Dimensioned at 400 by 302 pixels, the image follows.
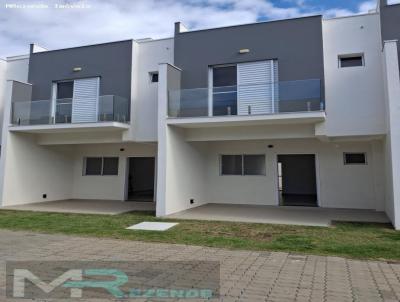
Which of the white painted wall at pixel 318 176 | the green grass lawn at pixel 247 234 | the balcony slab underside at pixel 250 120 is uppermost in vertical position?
the balcony slab underside at pixel 250 120

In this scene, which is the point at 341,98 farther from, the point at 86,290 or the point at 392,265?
the point at 86,290

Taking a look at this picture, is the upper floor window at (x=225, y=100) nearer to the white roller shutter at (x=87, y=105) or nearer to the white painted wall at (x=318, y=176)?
the white painted wall at (x=318, y=176)

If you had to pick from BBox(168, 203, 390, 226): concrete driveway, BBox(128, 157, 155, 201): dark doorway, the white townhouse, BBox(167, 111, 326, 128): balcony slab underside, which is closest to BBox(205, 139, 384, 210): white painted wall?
the white townhouse

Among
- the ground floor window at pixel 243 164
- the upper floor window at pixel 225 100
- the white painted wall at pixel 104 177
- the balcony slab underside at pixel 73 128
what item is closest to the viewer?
the upper floor window at pixel 225 100

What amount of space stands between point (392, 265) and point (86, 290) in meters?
4.93

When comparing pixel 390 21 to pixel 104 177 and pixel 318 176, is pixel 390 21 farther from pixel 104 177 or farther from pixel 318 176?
pixel 104 177

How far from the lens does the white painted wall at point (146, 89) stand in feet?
42.5

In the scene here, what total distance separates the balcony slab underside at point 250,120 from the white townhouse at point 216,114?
2.0 inches

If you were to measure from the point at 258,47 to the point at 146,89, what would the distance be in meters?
4.75

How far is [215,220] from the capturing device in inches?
400

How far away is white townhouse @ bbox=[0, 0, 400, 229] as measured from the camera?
10.6 m

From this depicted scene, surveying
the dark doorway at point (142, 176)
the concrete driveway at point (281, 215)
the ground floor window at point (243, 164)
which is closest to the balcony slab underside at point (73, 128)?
the concrete driveway at point (281, 215)

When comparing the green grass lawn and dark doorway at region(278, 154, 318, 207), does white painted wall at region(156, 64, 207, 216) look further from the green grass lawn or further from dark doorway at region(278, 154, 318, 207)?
dark doorway at region(278, 154, 318, 207)

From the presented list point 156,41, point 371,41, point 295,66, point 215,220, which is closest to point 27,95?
point 156,41
